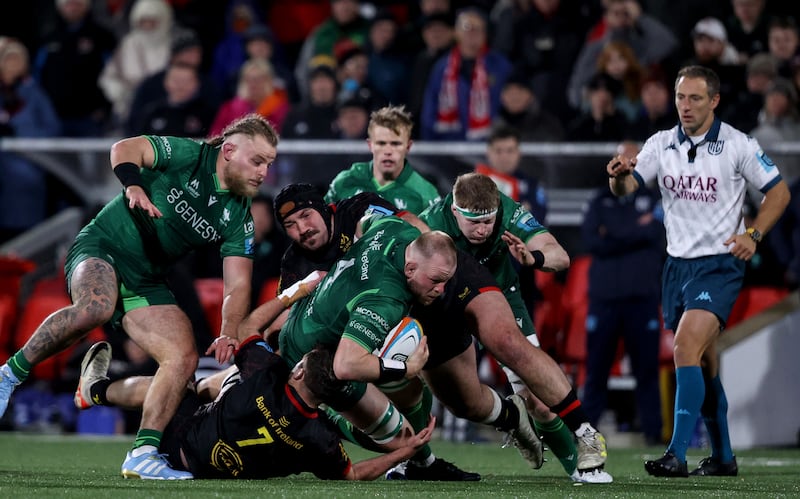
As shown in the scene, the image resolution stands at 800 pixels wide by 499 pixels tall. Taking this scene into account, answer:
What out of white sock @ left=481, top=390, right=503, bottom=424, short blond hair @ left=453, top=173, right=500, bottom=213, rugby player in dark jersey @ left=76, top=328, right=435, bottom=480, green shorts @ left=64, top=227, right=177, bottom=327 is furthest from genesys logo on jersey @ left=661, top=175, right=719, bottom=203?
green shorts @ left=64, top=227, right=177, bottom=327

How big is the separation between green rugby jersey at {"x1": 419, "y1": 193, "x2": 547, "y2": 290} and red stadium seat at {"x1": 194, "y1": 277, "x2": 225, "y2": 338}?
4.37 m

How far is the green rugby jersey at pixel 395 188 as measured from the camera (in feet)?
30.8

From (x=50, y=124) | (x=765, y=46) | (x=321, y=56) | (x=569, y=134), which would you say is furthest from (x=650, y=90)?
(x=50, y=124)

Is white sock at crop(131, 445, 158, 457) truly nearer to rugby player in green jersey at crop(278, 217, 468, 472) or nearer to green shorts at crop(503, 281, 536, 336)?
rugby player in green jersey at crop(278, 217, 468, 472)

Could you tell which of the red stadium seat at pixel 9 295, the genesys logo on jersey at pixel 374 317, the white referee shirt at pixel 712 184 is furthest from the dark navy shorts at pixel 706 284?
the red stadium seat at pixel 9 295

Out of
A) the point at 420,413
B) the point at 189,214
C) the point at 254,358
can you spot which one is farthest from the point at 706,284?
the point at 189,214

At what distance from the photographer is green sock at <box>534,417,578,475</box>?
8336 mm

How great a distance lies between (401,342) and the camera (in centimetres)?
723

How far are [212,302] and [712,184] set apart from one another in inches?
214

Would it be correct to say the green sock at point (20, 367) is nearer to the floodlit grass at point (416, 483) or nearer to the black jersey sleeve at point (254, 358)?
the floodlit grass at point (416, 483)

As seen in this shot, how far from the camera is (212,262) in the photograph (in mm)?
13422

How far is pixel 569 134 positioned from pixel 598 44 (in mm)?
1260

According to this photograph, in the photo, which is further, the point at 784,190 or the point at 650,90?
the point at 650,90

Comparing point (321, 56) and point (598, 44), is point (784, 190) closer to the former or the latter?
point (598, 44)
